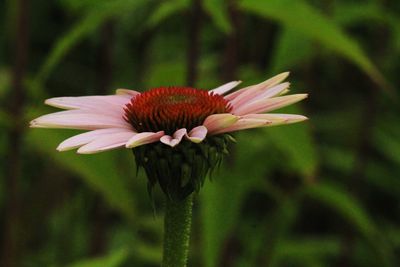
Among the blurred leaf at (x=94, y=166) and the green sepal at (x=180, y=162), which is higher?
the blurred leaf at (x=94, y=166)

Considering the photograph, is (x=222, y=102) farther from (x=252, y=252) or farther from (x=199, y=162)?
(x=252, y=252)

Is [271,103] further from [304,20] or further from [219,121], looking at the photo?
[304,20]

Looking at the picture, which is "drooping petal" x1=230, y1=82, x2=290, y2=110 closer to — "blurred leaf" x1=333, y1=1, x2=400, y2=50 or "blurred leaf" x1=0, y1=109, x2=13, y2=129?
"blurred leaf" x1=0, y1=109, x2=13, y2=129

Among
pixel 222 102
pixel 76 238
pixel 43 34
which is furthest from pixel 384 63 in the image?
pixel 222 102

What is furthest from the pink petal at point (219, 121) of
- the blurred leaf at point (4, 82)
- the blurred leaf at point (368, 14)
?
the blurred leaf at point (4, 82)

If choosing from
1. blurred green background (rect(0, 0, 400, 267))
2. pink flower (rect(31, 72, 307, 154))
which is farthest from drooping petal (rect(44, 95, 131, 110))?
blurred green background (rect(0, 0, 400, 267))

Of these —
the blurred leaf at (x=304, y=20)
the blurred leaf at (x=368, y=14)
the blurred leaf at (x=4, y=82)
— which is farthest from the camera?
the blurred leaf at (x=4, y=82)

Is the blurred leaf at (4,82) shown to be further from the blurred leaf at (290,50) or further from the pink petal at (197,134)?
the pink petal at (197,134)
